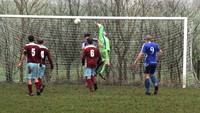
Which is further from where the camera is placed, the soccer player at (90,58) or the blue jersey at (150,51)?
the soccer player at (90,58)

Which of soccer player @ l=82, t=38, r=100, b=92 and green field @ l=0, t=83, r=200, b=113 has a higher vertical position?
soccer player @ l=82, t=38, r=100, b=92

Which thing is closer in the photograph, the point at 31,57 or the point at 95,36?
the point at 31,57

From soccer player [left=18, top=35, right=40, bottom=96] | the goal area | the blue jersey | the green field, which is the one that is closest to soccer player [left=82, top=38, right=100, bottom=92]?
the green field

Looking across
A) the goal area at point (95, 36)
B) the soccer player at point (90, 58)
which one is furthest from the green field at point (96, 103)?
the goal area at point (95, 36)

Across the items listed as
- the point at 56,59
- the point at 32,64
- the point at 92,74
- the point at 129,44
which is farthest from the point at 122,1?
the point at 32,64

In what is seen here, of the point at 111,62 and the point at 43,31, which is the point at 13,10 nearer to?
the point at 43,31

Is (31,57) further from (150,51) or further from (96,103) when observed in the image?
(150,51)

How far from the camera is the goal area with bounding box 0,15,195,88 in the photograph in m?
23.6

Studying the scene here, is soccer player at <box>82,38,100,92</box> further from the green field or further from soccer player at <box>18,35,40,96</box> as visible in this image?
soccer player at <box>18,35,40,96</box>

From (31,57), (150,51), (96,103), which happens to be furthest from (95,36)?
(96,103)

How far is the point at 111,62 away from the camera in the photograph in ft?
79.5

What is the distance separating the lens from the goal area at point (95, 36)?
23.6 meters

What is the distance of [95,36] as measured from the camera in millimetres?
24141

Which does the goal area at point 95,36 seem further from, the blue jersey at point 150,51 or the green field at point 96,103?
the blue jersey at point 150,51
